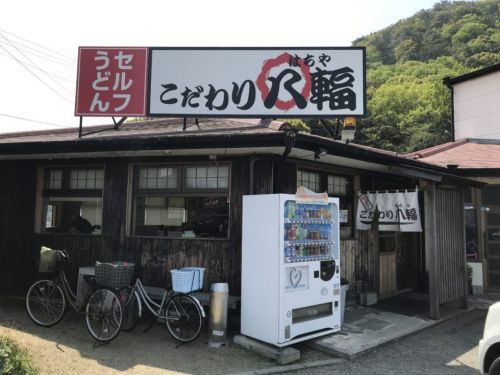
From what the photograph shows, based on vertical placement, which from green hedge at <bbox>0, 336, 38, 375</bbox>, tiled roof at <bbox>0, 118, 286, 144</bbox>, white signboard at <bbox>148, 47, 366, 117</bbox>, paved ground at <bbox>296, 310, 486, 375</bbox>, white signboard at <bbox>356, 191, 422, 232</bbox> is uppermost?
white signboard at <bbox>148, 47, 366, 117</bbox>

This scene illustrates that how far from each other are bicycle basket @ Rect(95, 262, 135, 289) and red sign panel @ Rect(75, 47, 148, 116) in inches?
121

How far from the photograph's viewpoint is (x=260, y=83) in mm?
7754

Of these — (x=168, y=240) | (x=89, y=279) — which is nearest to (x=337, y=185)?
(x=168, y=240)

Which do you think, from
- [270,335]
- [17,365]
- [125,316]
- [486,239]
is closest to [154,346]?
[125,316]

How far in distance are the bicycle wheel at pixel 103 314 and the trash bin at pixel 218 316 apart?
1331mm

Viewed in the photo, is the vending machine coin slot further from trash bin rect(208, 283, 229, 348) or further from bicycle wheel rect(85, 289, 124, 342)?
bicycle wheel rect(85, 289, 124, 342)

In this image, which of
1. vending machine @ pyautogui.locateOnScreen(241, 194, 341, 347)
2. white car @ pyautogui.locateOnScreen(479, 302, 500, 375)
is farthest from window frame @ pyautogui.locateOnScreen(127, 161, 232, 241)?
white car @ pyautogui.locateOnScreen(479, 302, 500, 375)

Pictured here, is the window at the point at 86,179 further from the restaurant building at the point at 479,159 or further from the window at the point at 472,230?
the window at the point at 472,230

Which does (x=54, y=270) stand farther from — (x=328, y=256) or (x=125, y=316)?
(x=328, y=256)

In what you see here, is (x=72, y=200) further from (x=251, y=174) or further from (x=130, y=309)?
(x=251, y=174)

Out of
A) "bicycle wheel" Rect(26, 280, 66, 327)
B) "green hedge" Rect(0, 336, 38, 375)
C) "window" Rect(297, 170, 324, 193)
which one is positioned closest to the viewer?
"green hedge" Rect(0, 336, 38, 375)

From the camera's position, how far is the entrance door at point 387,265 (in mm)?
9547

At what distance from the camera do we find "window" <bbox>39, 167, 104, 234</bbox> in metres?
8.52

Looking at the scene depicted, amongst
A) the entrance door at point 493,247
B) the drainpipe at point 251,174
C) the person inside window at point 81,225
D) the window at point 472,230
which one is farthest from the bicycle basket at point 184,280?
the entrance door at point 493,247
